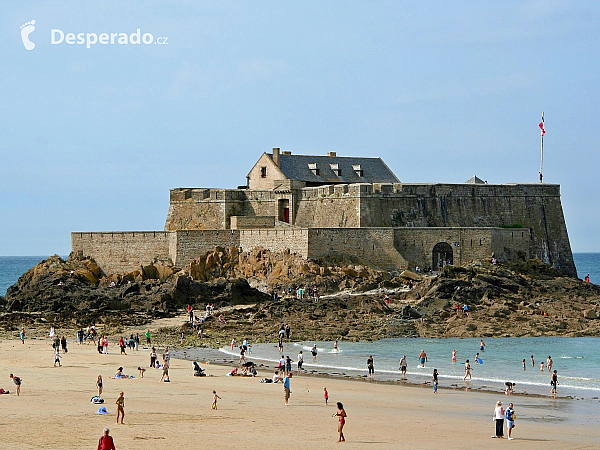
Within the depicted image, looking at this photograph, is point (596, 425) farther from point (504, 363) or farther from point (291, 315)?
point (291, 315)

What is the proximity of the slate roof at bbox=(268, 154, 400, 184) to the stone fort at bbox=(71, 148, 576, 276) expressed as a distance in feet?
0.21

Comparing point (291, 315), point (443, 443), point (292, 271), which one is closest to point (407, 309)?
point (291, 315)

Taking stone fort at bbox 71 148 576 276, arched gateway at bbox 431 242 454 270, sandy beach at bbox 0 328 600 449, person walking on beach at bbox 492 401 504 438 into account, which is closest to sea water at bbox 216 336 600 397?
sandy beach at bbox 0 328 600 449

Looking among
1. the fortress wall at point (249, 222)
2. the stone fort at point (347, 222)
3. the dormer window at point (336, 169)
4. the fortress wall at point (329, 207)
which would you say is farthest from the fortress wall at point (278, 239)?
the dormer window at point (336, 169)

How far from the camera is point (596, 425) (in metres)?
18.5

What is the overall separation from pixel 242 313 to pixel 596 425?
20.4 m

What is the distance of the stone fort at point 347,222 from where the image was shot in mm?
41875

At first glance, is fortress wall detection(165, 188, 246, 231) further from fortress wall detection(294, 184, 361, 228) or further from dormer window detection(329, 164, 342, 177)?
dormer window detection(329, 164, 342, 177)

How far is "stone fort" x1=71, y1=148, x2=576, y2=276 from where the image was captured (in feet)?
137

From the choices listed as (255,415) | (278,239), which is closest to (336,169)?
(278,239)

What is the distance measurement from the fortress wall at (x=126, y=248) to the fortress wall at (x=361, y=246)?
779 centimetres

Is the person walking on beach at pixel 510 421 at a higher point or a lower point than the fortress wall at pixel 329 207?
lower

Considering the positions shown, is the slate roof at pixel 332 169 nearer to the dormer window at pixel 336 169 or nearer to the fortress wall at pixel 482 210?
the dormer window at pixel 336 169

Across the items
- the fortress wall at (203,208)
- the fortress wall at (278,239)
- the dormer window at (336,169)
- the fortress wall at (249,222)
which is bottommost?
the fortress wall at (278,239)
